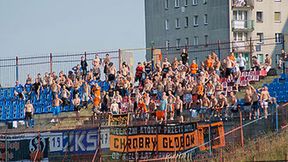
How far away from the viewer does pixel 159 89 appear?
40812mm

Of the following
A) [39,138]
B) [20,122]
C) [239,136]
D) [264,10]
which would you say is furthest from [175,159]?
[264,10]

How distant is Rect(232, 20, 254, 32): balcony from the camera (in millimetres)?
94812

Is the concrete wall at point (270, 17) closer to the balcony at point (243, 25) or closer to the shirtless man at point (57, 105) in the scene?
the balcony at point (243, 25)

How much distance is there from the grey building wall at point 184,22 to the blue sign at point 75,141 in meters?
58.6

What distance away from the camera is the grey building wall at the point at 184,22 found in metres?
95.8

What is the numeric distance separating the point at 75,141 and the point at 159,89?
6.89 m

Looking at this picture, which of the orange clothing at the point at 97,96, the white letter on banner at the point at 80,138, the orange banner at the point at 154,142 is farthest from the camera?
the orange clothing at the point at 97,96

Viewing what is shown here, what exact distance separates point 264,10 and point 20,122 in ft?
182

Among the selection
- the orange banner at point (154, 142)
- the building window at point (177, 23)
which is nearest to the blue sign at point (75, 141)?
the orange banner at point (154, 142)

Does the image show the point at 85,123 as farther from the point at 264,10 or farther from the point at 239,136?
the point at 264,10

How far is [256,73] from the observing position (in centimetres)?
4028

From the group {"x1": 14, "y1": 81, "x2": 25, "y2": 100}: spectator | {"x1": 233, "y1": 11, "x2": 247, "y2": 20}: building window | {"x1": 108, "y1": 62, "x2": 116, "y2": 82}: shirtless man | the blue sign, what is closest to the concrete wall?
{"x1": 233, "y1": 11, "x2": 247, "y2": 20}: building window

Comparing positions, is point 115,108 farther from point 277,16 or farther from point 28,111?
point 277,16

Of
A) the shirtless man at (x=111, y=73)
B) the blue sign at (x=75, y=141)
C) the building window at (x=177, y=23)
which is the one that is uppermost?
the building window at (x=177, y=23)
